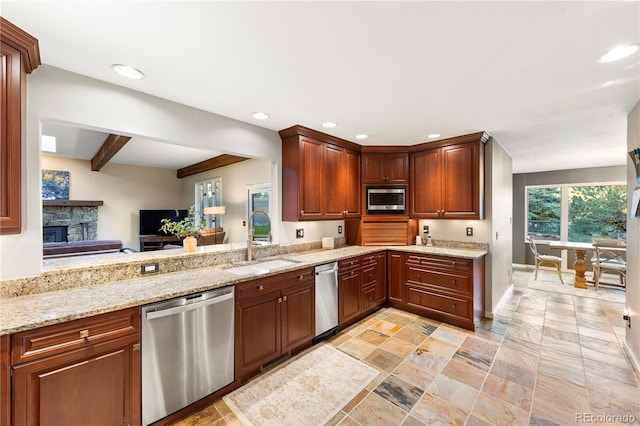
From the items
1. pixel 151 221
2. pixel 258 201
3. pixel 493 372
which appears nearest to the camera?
pixel 493 372

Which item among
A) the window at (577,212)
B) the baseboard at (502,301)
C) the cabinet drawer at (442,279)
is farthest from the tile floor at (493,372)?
the window at (577,212)

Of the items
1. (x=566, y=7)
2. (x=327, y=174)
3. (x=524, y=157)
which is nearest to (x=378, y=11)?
(x=566, y=7)

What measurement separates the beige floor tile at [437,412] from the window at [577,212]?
20.4 ft

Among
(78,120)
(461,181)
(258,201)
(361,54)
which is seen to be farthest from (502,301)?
(78,120)

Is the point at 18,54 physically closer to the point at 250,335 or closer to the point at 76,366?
the point at 76,366

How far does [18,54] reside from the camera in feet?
4.69

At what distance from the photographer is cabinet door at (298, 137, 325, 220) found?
311cm

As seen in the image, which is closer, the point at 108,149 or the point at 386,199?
the point at 386,199

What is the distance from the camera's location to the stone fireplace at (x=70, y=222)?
595 cm

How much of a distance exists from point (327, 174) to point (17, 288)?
2.86m

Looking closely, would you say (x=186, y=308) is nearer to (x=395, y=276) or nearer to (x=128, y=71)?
(x=128, y=71)

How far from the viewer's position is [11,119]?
1.39 meters

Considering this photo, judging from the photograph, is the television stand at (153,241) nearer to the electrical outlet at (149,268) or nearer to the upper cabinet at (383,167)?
the electrical outlet at (149,268)

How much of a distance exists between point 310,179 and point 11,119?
237 centimetres
